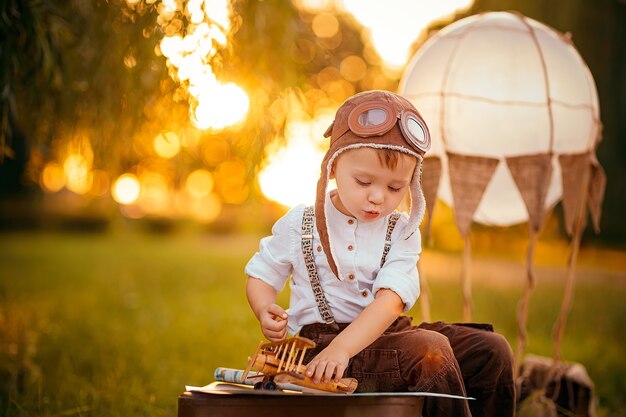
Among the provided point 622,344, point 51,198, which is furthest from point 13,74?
point 51,198

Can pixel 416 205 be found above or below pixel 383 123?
below

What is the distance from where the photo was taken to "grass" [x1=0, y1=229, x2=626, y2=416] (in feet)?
12.8

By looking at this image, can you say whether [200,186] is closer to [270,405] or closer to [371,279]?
[371,279]

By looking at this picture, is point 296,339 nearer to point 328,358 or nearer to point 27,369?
point 328,358

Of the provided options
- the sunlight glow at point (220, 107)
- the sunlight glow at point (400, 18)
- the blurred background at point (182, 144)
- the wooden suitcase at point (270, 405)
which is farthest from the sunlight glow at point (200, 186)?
the wooden suitcase at point (270, 405)

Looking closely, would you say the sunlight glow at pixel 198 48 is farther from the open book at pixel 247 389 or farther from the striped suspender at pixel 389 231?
the open book at pixel 247 389

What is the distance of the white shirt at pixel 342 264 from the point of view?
2227 mm

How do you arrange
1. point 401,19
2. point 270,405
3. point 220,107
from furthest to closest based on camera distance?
point 401,19
point 220,107
point 270,405

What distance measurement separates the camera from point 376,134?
2.06 metres

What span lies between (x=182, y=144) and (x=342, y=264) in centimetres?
266

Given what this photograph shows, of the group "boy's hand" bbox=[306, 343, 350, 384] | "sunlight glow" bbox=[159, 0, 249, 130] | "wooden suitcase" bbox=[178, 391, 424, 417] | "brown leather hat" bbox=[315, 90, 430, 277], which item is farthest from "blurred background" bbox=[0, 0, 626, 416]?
"wooden suitcase" bbox=[178, 391, 424, 417]

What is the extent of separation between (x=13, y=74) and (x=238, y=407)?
2435 millimetres

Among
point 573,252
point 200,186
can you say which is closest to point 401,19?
point 573,252

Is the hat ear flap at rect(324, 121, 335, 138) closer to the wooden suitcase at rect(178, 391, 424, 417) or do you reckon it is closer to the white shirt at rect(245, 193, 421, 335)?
the white shirt at rect(245, 193, 421, 335)
